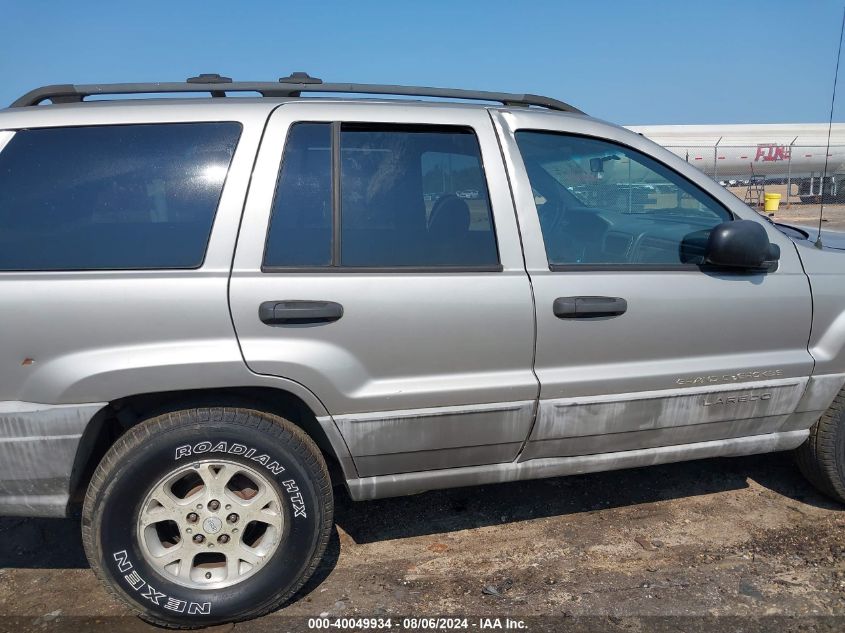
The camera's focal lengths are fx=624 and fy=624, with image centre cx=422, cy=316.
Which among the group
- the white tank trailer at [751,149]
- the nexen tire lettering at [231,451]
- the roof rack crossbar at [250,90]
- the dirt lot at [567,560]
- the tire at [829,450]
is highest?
the white tank trailer at [751,149]

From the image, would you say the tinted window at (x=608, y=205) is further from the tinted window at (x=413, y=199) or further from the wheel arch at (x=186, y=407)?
the wheel arch at (x=186, y=407)

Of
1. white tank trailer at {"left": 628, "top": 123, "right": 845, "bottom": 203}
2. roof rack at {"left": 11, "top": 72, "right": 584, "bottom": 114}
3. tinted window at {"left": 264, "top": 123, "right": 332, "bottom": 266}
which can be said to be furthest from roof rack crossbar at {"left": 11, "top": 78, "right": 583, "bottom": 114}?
white tank trailer at {"left": 628, "top": 123, "right": 845, "bottom": 203}

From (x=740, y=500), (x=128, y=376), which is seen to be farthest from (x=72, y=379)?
(x=740, y=500)

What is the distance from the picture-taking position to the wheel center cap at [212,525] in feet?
7.77

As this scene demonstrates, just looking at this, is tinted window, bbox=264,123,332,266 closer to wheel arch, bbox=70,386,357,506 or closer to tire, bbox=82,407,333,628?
wheel arch, bbox=70,386,357,506

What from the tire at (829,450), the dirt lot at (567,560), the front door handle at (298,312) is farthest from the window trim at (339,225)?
the tire at (829,450)

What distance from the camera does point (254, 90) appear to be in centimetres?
257

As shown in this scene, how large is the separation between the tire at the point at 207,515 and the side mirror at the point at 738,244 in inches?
73.3

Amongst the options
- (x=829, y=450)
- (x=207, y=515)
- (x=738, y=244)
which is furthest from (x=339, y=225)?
(x=829, y=450)

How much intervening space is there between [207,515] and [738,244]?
7.84 feet

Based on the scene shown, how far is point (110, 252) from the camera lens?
224 cm

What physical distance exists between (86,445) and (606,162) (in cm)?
248

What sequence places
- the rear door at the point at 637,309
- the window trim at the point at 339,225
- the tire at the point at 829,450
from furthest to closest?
the tire at the point at 829,450 < the rear door at the point at 637,309 < the window trim at the point at 339,225

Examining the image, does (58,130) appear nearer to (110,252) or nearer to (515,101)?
(110,252)
